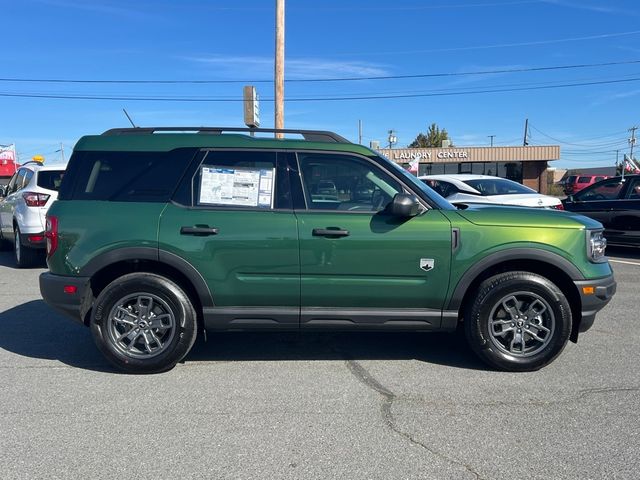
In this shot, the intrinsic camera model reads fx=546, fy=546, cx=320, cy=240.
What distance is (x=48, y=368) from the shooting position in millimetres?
4652

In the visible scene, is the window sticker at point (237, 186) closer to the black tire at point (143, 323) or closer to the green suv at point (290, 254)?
the green suv at point (290, 254)

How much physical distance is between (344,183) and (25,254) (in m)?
7.11

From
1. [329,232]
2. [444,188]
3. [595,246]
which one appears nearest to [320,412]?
[329,232]

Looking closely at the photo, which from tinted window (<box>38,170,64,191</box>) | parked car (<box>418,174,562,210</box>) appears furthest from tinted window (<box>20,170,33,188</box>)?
parked car (<box>418,174,562,210</box>)

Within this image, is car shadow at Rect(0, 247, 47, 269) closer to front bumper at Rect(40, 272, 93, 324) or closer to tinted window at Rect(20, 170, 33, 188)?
tinted window at Rect(20, 170, 33, 188)

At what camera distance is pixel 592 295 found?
4.45 meters

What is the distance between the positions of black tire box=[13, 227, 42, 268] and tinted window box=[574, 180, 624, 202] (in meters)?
10.9

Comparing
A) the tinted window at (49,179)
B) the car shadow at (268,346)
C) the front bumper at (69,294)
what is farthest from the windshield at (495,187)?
the front bumper at (69,294)

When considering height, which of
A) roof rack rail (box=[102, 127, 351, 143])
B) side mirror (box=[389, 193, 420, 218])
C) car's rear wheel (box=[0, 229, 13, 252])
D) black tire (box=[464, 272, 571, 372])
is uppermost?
roof rack rail (box=[102, 127, 351, 143])

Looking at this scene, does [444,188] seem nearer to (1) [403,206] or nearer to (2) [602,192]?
(2) [602,192]

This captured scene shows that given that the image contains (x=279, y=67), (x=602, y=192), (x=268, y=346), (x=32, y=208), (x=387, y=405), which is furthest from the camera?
(x=279, y=67)

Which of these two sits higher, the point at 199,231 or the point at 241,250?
the point at 199,231

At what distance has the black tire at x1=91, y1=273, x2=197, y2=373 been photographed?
4434 mm

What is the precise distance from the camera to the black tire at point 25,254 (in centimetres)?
929
